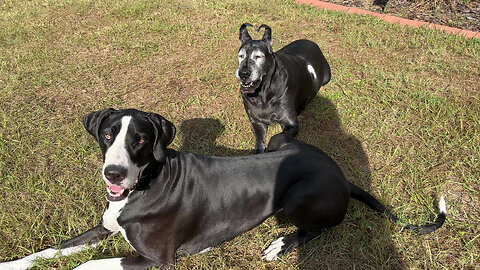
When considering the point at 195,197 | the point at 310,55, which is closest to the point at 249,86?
the point at 310,55

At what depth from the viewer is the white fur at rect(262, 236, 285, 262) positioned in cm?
354

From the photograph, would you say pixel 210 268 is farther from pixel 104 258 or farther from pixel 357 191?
pixel 357 191

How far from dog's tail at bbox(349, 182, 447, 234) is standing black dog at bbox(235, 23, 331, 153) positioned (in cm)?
153

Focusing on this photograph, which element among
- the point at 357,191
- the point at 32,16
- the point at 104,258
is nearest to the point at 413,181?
the point at 357,191

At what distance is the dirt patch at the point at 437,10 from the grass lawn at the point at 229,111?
125 centimetres

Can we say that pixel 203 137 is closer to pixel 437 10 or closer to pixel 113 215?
pixel 113 215

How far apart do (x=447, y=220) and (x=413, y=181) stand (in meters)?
0.67

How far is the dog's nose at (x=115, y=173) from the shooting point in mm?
2645

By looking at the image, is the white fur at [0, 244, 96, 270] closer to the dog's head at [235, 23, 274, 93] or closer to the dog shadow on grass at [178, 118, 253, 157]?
the dog shadow on grass at [178, 118, 253, 157]

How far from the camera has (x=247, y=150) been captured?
16.8 feet

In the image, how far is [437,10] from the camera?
9.07 m

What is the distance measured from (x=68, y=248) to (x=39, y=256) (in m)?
0.27

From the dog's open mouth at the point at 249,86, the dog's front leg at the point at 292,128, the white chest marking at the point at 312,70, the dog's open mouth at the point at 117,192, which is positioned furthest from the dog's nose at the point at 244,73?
the dog's open mouth at the point at 117,192

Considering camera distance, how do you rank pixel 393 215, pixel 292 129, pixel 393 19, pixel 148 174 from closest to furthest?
pixel 148 174, pixel 393 215, pixel 292 129, pixel 393 19
